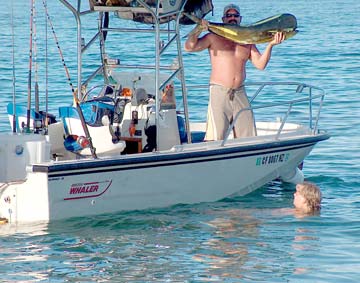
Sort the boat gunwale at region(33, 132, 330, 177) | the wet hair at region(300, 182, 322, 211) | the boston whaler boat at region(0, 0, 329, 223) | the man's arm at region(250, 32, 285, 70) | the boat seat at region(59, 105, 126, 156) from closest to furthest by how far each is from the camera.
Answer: the boat gunwale at region(33, 132, 330, 177), the boston whaler boat at region(0, 0, 329, 223), the boat seat at region(59, 105, 126, 156), the man's arm at region(250, 32, 285, 70), the wet hair at region(300, 182, 322, 211)

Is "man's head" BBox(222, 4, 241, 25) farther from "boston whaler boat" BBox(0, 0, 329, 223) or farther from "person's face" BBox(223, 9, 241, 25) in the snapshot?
"boston whaler boat" BBox(0, 0, 329, 223)

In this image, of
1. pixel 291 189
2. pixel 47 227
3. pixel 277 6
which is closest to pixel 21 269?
pixel 47 227

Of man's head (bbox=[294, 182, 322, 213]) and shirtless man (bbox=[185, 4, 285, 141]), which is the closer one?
man's head (bbox=[294, 182, 322, 213])

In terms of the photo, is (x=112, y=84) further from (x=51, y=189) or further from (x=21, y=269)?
(x=21, y=269)

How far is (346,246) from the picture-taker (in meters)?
10.5

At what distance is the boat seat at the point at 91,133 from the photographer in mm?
10805

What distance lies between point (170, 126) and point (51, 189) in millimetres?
1665

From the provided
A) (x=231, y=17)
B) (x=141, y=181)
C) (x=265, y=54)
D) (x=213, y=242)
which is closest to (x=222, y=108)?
(x=265, y=54)

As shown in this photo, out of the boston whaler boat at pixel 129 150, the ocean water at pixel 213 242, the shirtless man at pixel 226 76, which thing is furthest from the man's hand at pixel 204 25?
the ocean water at pixel 213 242

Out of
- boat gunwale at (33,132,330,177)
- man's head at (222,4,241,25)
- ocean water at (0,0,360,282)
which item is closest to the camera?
ocean water at (0,0,360,282)

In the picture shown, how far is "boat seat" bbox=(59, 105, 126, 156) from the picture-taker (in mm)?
10805

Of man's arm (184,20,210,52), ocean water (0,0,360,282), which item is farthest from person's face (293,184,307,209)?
man's arm (184,20,210,52)

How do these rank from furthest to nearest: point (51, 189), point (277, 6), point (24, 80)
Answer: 1. point (277, 6)
2. point (24, 80)
3. point (51, 189)

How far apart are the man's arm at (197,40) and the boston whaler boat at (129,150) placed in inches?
6.8
